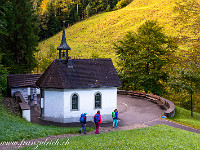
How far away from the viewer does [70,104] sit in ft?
75.4

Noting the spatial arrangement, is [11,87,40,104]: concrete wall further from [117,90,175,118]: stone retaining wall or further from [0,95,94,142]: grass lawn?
[117,90,175,118]: stone retaining wall

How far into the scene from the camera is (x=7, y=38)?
37.7 metres

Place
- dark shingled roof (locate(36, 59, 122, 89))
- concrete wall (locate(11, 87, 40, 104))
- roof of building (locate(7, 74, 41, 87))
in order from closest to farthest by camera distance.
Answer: dark shingled roof (locate(36, 59, 122, 89))
roof of building (locate(7, 74, 41, 87))
concrete wall (locate(11, 87, 40, 104))

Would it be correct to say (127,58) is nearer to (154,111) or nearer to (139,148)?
(154,111)

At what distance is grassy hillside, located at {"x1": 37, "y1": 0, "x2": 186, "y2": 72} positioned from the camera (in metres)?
76.7

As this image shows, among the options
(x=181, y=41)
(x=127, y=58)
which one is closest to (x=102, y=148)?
(x=181, y=41)

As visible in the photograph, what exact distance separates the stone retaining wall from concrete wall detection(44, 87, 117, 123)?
6.57 meters

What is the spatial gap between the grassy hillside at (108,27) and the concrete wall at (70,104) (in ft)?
146

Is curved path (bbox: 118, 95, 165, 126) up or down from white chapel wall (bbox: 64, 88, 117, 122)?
down

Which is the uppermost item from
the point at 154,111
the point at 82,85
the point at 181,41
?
the point at 181,41

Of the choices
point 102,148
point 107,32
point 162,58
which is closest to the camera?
point 102,148

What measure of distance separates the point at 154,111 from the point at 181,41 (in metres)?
9.34

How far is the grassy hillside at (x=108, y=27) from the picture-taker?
7669cm

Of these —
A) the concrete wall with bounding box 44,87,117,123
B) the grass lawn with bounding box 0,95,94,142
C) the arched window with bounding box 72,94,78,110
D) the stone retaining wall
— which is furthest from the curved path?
the grass lawn with bounding box 0,95,94,142
